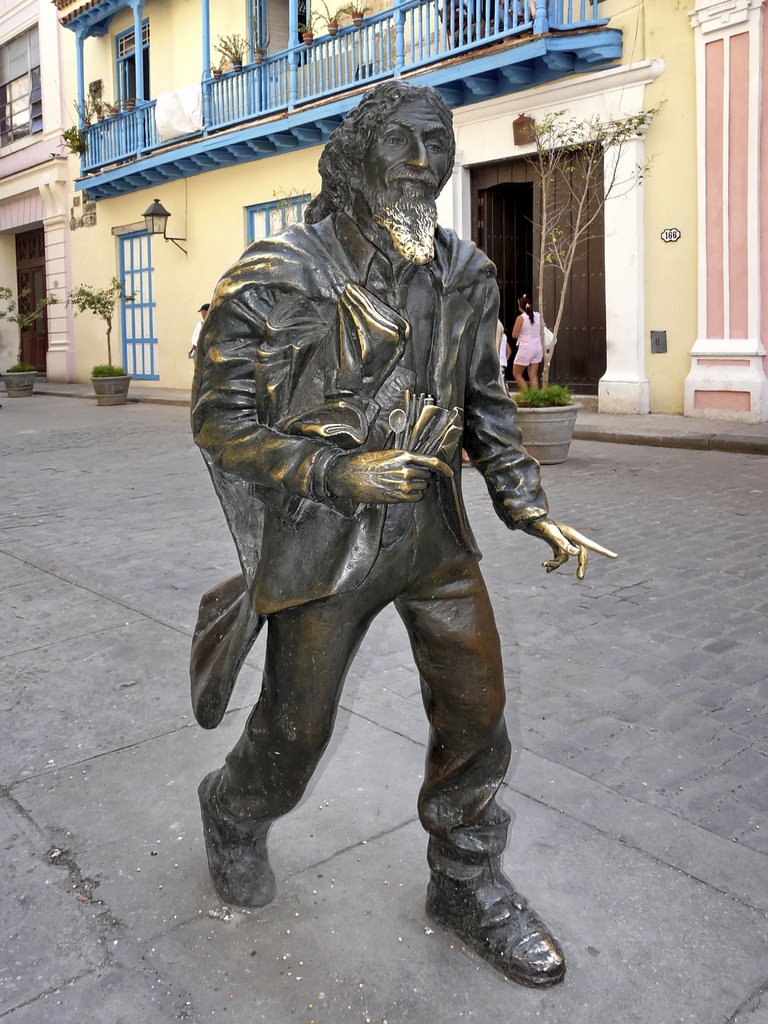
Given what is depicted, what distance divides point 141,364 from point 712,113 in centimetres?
1428

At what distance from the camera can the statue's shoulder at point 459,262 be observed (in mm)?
2043

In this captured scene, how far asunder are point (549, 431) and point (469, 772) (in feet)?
25.1

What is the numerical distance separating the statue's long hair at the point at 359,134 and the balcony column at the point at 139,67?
2069 centimetres

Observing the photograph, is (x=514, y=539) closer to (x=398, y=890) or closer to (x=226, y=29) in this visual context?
(x=398, y=890)

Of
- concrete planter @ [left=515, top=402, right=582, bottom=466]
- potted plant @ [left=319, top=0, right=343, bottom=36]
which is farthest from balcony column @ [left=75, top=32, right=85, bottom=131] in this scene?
concrete planter @ [left=515, top=402, right=582, bottom=466]

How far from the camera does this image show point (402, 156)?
190 centimetres

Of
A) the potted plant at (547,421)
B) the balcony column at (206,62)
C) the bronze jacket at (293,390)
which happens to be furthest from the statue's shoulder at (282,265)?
the balcony column at (206,62)

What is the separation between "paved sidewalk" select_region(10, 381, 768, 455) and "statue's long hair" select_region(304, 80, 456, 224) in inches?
346

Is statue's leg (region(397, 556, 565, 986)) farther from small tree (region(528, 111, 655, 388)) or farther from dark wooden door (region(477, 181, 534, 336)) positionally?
dark wooden door (region(477, 181, 534, 336))

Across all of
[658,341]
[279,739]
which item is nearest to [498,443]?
[279,739]

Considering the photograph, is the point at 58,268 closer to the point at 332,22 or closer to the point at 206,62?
the point at 206,62

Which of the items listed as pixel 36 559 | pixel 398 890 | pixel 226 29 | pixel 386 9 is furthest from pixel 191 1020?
pixel 226 29

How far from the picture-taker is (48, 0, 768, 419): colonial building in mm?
12359

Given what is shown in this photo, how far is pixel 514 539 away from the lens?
6488 mm
